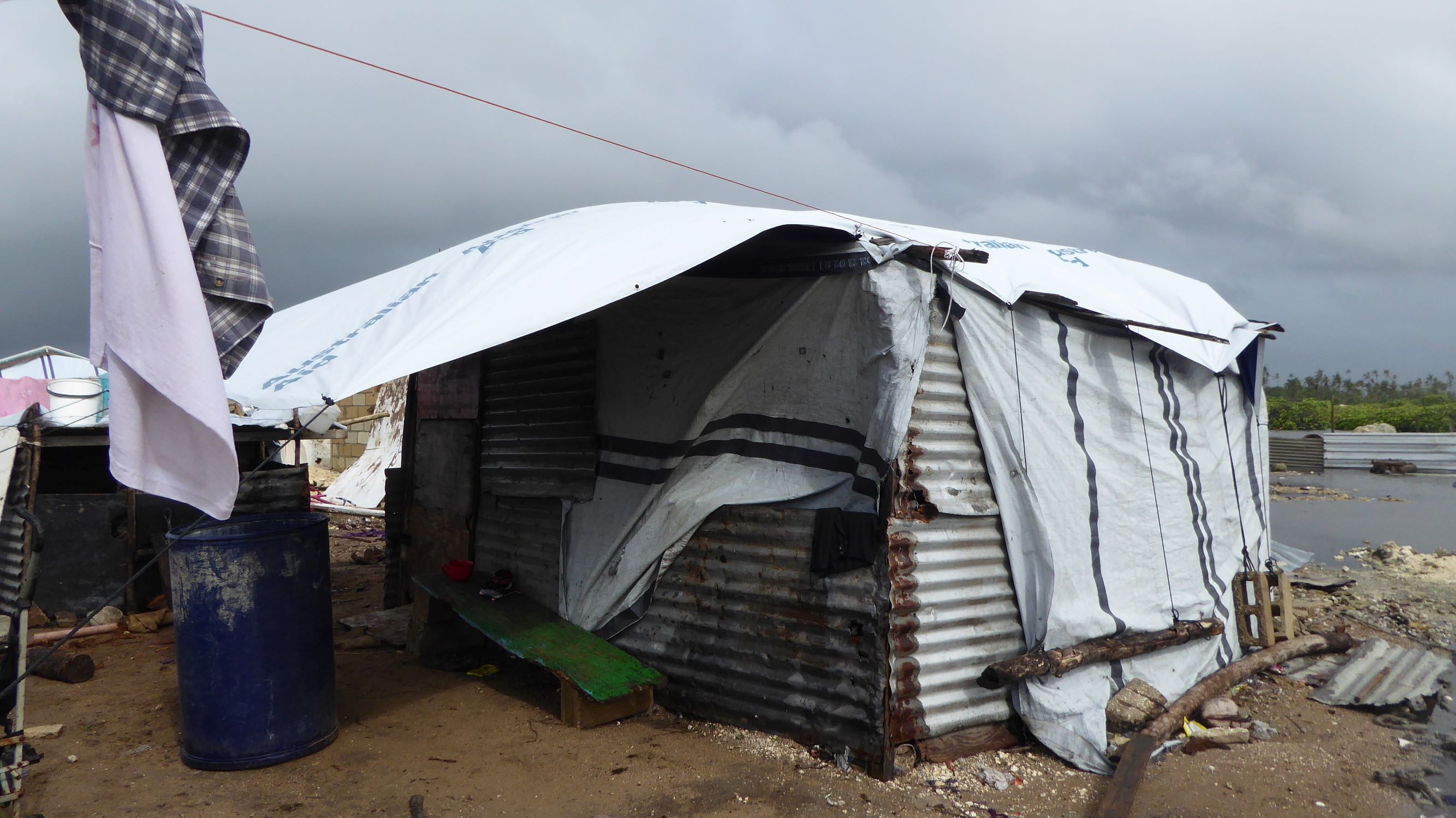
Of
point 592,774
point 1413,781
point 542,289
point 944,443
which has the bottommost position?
point 1413,781

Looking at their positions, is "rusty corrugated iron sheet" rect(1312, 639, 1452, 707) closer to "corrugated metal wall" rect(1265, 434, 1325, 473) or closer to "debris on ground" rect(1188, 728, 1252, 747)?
"debris on ground" rect(1188, 728, 1252, 747)

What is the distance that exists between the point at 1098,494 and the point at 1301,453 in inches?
890

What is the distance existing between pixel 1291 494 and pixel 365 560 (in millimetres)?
17013

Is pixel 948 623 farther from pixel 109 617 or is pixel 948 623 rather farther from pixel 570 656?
pixel 109 617

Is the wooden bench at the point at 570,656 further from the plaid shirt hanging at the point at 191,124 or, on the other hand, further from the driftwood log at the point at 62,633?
the driftwood log at the point at 62,633

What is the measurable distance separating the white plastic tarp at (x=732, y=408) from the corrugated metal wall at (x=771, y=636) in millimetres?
136

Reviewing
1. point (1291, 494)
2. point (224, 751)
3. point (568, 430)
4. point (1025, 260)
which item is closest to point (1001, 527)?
point (1025, 260)

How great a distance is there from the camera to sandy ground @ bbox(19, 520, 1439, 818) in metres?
3.62

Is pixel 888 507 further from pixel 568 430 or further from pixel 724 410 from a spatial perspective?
pixel 568 430

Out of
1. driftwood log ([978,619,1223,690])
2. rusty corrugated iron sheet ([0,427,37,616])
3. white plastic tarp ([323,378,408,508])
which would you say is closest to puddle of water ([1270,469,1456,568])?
driftwood log ([978,619,1223,690])

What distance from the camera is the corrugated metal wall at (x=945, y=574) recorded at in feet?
12.9

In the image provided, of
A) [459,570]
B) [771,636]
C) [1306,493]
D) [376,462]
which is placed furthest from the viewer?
[1306,493]

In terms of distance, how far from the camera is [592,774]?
3889mm

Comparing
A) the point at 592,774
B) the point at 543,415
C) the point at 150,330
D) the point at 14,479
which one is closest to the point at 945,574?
the point at 592,774
